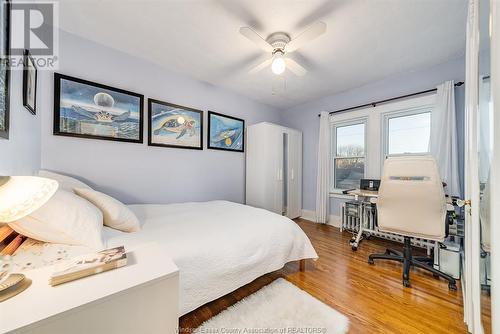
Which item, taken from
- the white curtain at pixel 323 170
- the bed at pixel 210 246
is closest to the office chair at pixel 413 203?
the bed at pixel 210 246

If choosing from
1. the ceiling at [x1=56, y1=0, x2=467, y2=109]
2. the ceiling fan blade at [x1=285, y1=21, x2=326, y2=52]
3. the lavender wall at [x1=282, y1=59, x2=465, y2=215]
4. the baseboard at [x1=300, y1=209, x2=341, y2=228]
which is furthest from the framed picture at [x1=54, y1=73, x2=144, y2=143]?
the baseboard at [x1=300, y1=209, x2=341, y2=228]

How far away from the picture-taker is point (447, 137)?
94.3 inches

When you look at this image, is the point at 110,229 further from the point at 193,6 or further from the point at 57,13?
the point at 57,13

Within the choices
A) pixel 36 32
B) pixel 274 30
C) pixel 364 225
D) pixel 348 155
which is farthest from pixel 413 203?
pixel 36 32

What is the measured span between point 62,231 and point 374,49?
3303mm

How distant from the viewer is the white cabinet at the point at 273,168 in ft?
11.5

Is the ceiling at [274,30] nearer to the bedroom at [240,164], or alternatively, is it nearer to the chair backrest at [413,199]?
the bedroom at [240,164]

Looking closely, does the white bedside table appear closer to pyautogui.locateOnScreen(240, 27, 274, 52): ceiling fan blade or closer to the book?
the book

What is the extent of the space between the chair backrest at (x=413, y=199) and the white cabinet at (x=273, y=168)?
181cm

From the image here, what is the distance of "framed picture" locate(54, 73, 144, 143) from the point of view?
2.05 m

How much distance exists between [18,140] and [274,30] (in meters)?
2.32

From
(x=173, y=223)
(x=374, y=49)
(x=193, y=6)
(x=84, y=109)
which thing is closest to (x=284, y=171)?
(x=374, y=49)

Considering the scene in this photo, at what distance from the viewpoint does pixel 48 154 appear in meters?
1.99

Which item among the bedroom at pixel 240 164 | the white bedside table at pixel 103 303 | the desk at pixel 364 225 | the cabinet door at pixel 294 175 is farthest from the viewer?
the cabinet door at pixel 294 175
